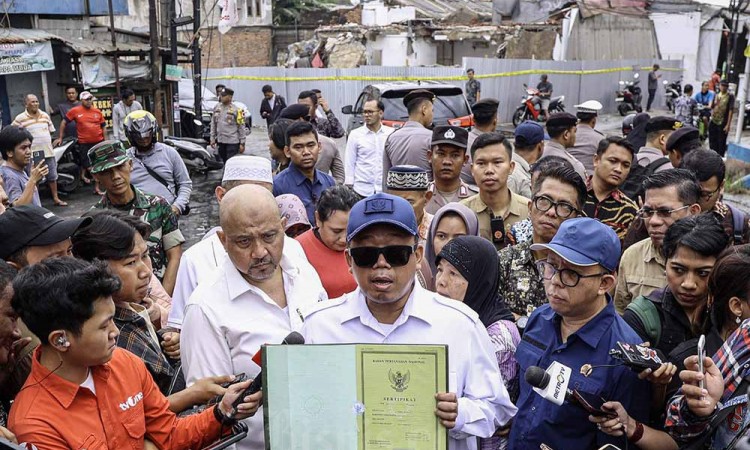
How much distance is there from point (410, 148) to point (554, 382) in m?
4.50

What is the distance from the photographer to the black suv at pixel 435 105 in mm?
12492

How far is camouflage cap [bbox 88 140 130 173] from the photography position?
5.03 meters

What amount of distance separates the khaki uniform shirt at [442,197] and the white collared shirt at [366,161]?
2.62 meters

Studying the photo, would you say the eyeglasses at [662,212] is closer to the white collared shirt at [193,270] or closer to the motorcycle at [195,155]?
the white collared shirt at [193,270]

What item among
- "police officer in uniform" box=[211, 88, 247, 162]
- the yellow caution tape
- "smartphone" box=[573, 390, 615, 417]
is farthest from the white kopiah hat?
the yellow caution tape

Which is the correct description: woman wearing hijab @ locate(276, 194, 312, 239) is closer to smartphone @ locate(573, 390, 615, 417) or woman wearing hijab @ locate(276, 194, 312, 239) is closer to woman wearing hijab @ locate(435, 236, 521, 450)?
woman wearing hijab @ locate(435, 236, 521, 450)

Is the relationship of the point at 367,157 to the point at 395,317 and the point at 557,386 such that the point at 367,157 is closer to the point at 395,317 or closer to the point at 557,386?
the point at 395,317

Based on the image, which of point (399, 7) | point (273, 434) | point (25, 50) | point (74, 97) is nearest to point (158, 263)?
point (273, 434)

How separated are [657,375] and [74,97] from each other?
15333mm

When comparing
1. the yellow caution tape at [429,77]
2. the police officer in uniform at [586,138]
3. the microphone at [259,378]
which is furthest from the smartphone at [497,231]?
the yellow caution tape at [429,77]

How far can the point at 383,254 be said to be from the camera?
8.57 feet

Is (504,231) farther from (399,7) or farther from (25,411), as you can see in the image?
(399,7)

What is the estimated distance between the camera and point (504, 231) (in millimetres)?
5055

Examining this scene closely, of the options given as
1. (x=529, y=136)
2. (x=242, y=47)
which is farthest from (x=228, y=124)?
(x=242, y=47)
